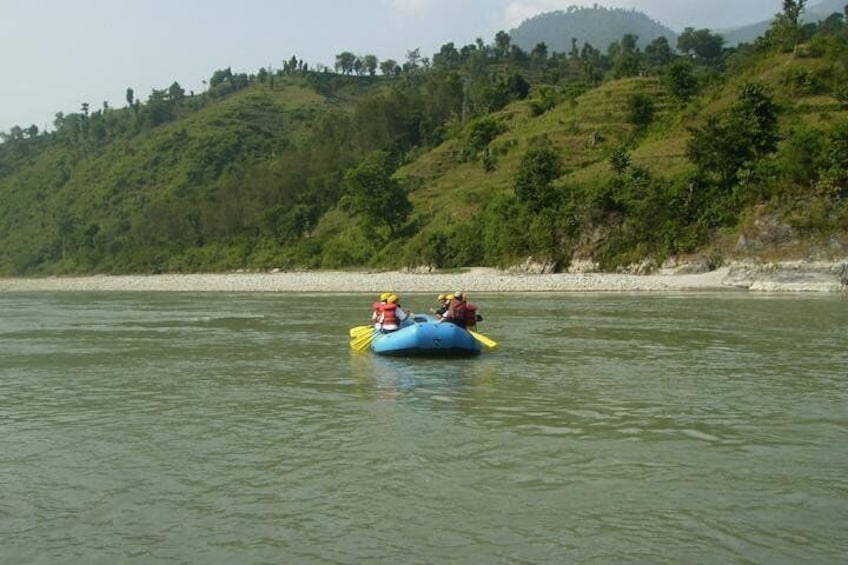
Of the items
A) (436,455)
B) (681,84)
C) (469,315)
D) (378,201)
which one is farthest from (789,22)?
(436,455)

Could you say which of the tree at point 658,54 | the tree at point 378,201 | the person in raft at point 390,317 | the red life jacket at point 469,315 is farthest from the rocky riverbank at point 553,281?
the tree at point 658,54

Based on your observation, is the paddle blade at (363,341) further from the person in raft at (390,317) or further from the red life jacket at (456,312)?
the red life jacket at (456,312)

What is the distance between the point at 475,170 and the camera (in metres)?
81.9

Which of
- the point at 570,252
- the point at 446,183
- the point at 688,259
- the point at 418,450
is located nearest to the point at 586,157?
the point at 446,183

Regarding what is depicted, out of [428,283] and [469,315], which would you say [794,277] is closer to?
[428,283]

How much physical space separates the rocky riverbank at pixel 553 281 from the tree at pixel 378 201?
8.98 metres

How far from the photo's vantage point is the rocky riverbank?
40.7 meters

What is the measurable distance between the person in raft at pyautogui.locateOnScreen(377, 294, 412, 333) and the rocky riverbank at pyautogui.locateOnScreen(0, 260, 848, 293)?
25051 mm

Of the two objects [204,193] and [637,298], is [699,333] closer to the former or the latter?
[637,298]

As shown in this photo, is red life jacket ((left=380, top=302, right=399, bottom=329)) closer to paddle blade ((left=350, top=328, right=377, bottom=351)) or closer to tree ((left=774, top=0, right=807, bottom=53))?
paddle blade ((left=350, top=328, right=377, bottom=351))

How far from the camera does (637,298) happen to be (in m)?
38.1

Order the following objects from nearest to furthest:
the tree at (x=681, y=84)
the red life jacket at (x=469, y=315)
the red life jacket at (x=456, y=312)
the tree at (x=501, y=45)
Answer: the red life jacket at (x=456, y=312) < the red life jacket at (x=469, y=315) < the tree at (x=681, y=84) < the tree at (x=501, y=45)

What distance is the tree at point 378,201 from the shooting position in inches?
2817

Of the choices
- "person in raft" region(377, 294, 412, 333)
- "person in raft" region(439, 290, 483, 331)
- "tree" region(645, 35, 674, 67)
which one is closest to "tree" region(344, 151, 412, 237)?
"person in raft" region(377, 294, 412, 333)
